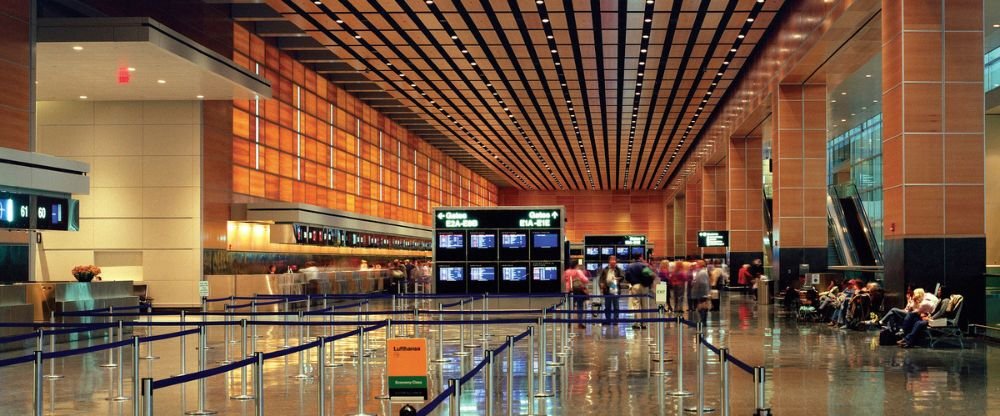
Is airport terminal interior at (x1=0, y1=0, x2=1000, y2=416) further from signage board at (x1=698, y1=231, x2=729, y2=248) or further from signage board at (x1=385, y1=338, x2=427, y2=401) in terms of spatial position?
signage board at (x1=698, y1=231, x2=729, y2=248)

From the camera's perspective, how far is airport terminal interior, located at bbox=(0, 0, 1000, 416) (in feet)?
39.7

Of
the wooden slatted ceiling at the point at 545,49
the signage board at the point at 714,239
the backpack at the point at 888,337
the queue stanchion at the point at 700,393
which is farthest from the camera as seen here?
the signage board at the point at 714,239

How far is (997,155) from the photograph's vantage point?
31.1 metres

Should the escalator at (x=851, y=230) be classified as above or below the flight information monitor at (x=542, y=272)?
above

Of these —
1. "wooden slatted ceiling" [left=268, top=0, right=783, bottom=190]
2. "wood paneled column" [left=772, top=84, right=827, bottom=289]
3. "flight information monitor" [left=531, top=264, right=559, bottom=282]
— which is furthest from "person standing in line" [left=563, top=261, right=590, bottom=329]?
"wood paneled column" [left=772, top=84, right=827, bottom=289]

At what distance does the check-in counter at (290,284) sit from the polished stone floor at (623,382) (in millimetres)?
11191

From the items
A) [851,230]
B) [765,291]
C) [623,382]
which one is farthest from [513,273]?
[851,230]

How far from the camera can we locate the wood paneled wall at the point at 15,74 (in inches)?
789

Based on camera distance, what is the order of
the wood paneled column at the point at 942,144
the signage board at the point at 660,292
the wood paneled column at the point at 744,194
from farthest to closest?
1. the wood paneled column at the point at 744,194
2. the signage board at the point at 660,292
3. the wood paneled column at the point at 942,144

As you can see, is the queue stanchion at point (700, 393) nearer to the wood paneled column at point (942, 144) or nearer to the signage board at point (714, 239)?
the wood paneled column at point (942, 144)

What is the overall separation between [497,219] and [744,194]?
23044 mm

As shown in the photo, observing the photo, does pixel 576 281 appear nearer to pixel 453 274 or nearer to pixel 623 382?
pixel 453 274

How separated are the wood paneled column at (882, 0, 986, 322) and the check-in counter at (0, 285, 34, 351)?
50.8ft

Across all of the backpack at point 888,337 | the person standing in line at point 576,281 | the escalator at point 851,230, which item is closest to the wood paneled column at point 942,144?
the backpack at point 888,337
